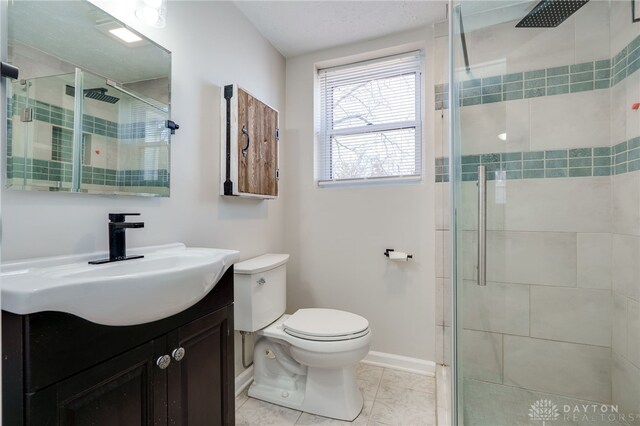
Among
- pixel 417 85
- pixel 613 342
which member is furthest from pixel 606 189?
pixel 417 85

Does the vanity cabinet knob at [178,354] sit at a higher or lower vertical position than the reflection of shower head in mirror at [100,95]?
lower

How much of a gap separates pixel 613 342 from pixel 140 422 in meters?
1.90

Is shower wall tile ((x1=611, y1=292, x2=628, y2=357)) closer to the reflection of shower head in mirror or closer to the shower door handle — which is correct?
the shower door handle

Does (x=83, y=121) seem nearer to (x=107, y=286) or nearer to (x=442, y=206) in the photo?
(x=107, y=286)

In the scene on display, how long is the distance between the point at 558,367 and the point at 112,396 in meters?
1.84

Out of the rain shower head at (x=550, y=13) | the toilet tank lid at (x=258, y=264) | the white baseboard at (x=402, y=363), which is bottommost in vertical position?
the white baseboard at (x=402, y=363)

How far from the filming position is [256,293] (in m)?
1.53

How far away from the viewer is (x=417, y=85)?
6.57ft

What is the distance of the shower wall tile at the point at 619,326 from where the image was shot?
1.27m

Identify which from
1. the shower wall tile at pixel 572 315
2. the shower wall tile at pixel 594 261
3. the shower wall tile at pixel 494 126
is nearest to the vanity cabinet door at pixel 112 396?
the shower wall tile at pixel 494 126

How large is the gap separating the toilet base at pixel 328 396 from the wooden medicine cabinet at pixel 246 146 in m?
1.05

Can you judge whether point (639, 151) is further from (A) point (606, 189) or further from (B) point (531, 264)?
(B) point (531, 264)

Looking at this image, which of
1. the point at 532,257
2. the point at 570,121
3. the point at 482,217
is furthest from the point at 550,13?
the point at 532,257

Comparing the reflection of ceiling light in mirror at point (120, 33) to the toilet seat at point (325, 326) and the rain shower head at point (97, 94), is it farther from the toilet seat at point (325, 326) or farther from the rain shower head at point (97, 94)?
the toilet seat at point (325, 326)
